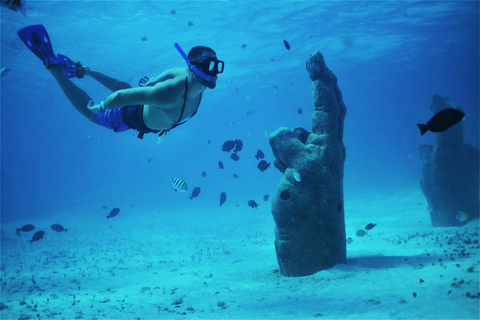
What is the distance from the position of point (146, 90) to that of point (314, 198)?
5357 mm

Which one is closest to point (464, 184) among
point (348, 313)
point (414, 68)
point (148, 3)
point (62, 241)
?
point (348, 313)

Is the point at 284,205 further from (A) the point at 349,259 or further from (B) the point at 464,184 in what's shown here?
(B) the point at 464,184

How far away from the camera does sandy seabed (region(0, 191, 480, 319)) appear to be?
4.75 m

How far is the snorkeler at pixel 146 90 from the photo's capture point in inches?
152

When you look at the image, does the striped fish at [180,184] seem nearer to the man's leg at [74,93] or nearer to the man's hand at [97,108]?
the man's leg at [74,93]

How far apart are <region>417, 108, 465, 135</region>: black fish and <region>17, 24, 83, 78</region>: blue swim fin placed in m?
5.77

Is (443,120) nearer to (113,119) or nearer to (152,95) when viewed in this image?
(152,95)

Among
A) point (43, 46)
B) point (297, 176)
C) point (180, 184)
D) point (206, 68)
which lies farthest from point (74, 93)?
point (297, 176)

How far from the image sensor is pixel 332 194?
7520mm

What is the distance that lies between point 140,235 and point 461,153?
65.5 ft

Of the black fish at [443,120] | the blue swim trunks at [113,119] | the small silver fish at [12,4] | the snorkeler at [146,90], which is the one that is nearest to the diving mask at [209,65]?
the snorkeler at [146,90]

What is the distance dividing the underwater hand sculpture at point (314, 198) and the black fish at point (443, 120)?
4079mm

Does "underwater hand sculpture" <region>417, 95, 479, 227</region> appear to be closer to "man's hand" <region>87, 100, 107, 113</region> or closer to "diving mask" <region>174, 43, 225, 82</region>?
"diving mask" <region>174, 43, 225, 82</region>

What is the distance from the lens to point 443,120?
3.52 m
